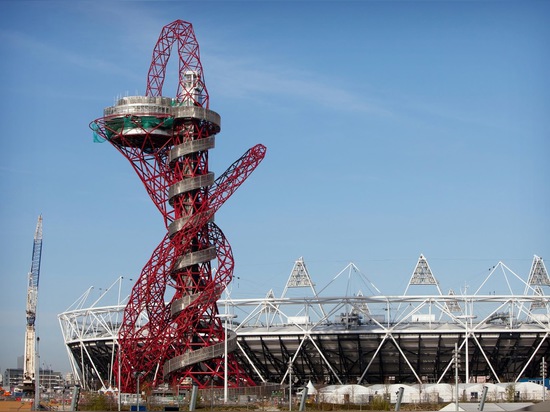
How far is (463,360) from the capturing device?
145 metres

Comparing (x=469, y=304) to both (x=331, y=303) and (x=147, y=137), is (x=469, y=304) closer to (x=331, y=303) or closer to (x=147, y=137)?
(x=331, y=303)

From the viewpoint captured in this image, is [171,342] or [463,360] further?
[463,360]

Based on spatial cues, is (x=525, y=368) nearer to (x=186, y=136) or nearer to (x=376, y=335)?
(x=376, y=335)

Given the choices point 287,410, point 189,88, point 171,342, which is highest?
point 189,88

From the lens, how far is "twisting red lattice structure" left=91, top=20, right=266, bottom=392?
371 feet

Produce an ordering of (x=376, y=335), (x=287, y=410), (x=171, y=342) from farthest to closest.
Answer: (x=376, y=335) < (x=171, y=342) < (x=287, y=410)

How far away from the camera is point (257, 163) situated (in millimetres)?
117562

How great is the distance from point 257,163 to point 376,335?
38130 mm

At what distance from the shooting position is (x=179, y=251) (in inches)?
4449

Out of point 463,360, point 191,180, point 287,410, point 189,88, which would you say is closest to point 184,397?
point 287,410

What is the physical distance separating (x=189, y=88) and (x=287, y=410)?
44.8m

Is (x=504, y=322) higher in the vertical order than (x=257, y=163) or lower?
Result: lower

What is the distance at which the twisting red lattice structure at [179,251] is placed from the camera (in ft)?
371

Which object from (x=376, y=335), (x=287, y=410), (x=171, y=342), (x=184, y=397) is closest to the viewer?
(x=287, y=410)
